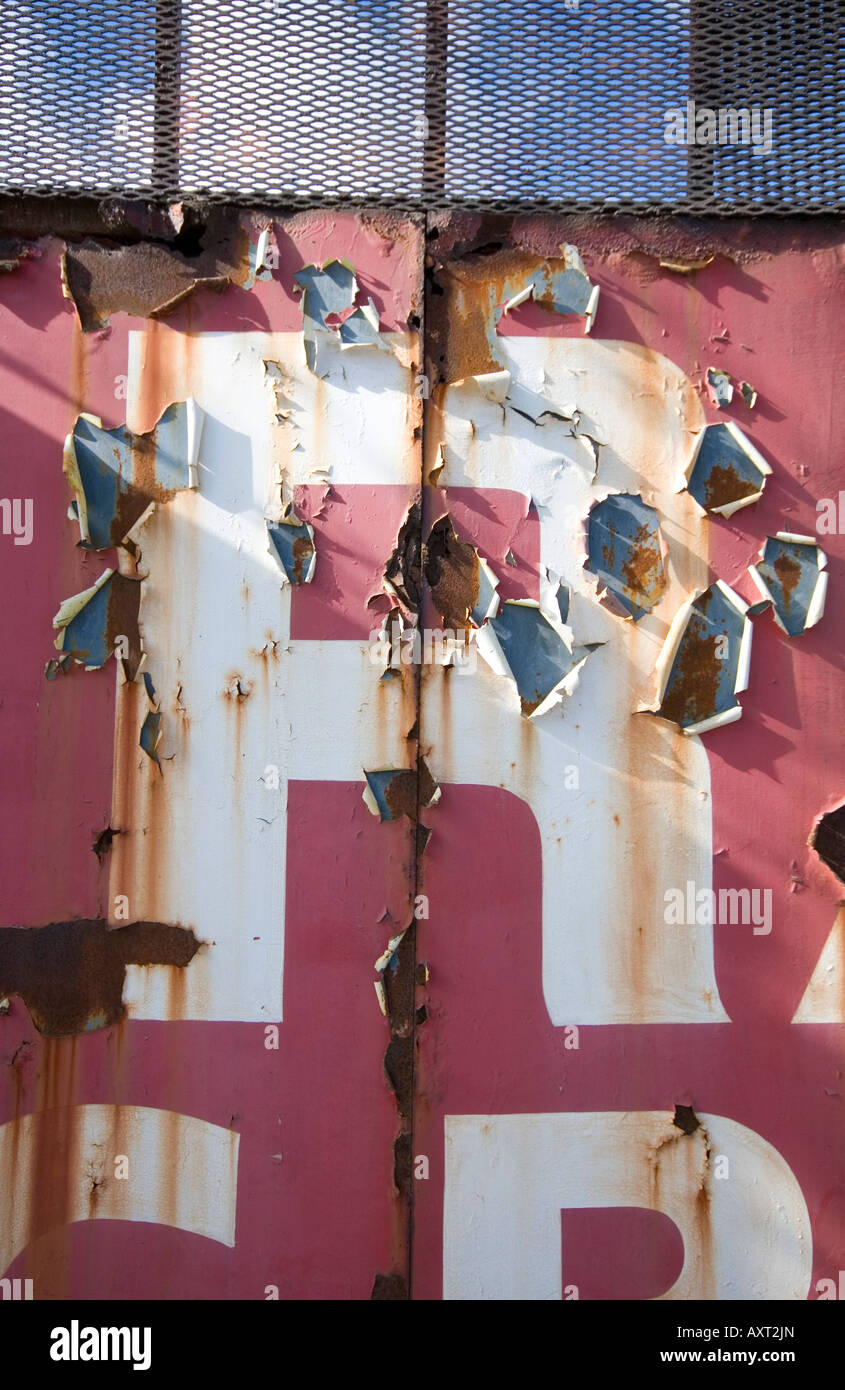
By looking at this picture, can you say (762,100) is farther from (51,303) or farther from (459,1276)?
(459,1276)

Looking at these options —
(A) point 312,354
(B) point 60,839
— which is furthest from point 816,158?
(B) point 60,839

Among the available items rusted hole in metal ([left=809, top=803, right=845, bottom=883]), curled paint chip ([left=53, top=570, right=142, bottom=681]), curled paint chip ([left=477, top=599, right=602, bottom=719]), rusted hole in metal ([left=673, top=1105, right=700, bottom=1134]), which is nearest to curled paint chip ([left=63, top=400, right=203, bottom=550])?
curled paint chip ([left=53, top=570, right=142, bottom=681])

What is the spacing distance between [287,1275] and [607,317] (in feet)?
6.43

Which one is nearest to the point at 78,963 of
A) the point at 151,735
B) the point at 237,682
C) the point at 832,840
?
the point at 151,735

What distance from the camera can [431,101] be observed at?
1821 mm

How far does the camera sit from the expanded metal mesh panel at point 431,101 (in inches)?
70.9

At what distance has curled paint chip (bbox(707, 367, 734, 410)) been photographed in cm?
176

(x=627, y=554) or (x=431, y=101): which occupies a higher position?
(x=431, y=101)

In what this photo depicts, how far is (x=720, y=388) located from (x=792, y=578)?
41 cm

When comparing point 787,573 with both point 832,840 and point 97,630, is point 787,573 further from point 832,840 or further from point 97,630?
point 97,630

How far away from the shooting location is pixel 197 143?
1.81 meters

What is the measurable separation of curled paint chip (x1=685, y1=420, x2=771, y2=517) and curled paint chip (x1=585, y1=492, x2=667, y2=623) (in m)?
0.11

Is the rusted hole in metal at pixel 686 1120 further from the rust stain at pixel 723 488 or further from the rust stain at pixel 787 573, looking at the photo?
the rust stain at pixel 723 488

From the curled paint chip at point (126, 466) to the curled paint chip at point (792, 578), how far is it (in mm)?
1160
